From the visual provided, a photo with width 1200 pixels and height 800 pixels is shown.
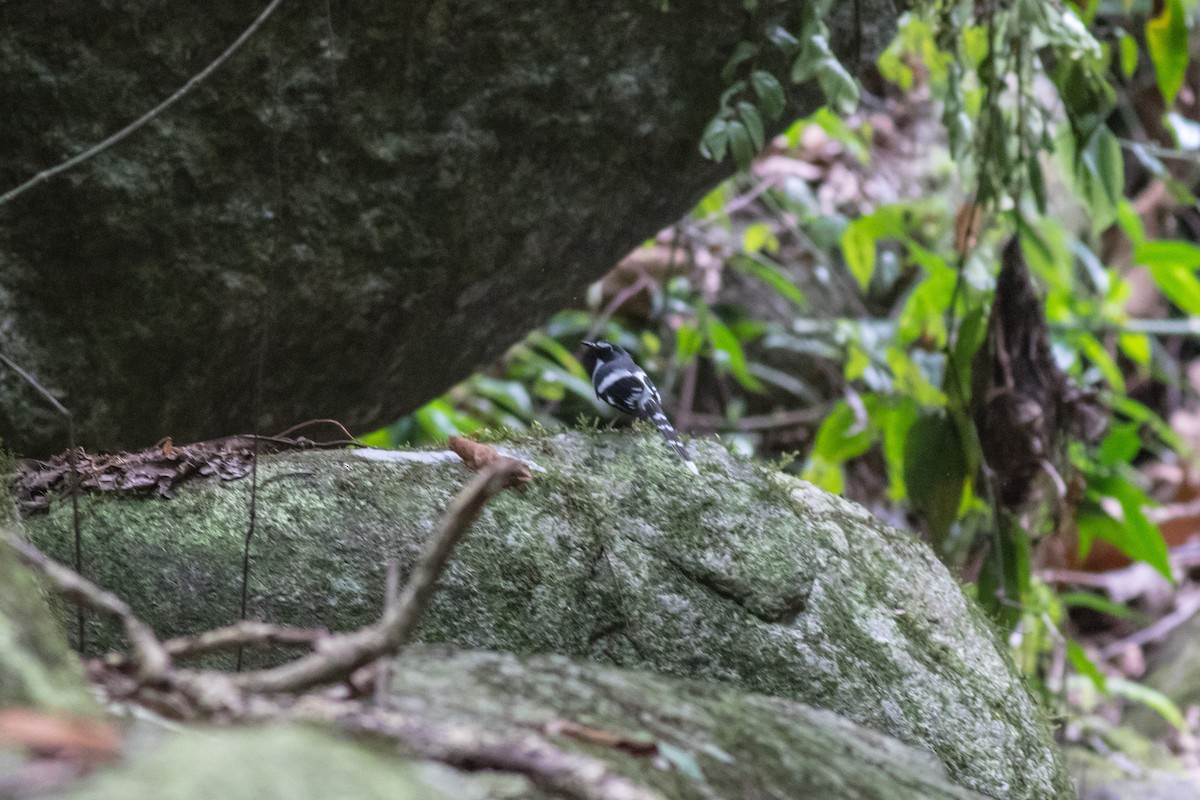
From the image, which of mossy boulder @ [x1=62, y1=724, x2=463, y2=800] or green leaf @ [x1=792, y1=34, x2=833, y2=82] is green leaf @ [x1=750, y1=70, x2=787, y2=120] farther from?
mossy boulder @ [x1=62, y1=724, x2=463, y2=800]

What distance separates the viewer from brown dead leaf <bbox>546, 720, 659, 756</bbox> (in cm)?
134

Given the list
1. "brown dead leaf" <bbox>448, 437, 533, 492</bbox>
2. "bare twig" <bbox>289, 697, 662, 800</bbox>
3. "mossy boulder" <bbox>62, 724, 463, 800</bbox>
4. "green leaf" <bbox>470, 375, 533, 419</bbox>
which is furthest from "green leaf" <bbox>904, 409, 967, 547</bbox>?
"mossy boulder" <bbox>62, 724, 463, 800</bbox>

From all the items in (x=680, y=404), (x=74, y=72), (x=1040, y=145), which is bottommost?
(x=680, y=404)

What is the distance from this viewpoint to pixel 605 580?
2.25 m

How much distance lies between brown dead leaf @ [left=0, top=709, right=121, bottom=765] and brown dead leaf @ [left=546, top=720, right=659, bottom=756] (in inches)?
20.7

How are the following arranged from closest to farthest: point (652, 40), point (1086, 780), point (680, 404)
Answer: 1. point (652, 40)
2. point (1086, 780)
3. point (680, 404)

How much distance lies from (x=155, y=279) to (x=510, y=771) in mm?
1843

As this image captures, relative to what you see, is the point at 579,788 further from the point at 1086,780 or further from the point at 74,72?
the point at 1086,780

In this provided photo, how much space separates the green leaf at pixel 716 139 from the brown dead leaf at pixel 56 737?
2156 mm

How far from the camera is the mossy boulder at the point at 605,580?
213 cm

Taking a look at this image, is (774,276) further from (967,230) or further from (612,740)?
(612,740)

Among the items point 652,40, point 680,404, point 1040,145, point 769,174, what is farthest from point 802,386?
point 652,40

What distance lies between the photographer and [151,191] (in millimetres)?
2535

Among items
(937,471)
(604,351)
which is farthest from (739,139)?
(937,471)
